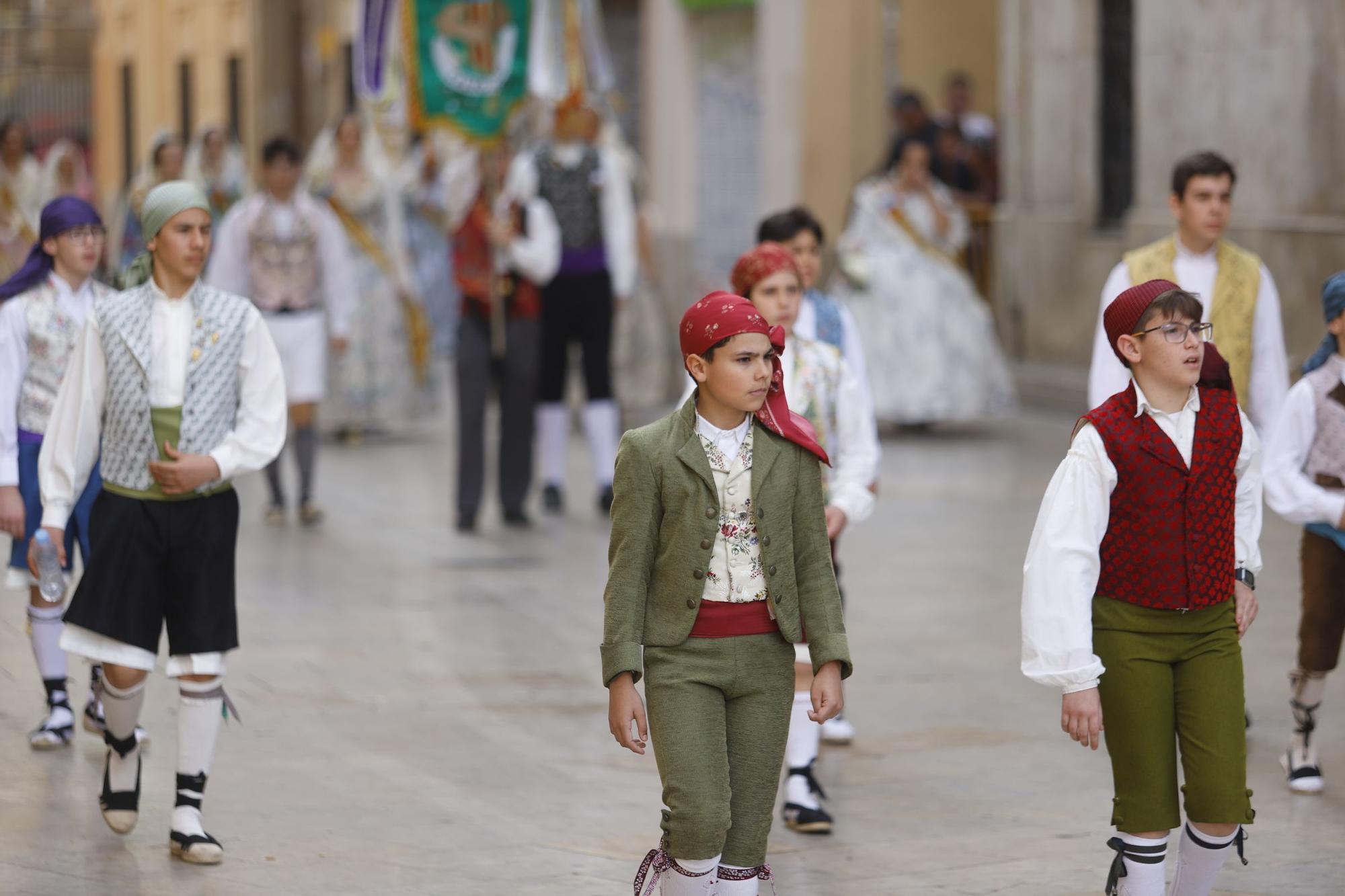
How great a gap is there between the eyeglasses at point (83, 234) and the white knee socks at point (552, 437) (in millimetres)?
5652

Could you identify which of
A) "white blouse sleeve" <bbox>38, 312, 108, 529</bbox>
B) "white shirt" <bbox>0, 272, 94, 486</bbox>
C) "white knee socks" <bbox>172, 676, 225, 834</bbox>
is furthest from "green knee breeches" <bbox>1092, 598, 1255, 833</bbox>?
"white shirt" <bbox>0, 272, 94, 486</bbox>

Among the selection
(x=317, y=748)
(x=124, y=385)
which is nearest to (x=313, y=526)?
(x=317, y=748)

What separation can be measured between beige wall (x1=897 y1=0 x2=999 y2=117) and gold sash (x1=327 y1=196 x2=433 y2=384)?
9.34 m

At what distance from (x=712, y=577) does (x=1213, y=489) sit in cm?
112

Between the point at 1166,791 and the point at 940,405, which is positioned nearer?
the point at 1166,791

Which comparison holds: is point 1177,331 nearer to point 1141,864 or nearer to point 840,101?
point 1141,864

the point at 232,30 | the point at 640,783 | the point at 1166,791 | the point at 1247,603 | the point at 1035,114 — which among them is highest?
the point at 232,30

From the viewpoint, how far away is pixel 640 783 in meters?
6.95

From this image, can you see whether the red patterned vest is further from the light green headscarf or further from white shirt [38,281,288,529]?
the light green headscarf

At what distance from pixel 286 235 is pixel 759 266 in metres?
6.13

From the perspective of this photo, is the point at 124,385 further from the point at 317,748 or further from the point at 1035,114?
the point at 1035,114

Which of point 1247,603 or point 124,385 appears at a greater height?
point 124,385

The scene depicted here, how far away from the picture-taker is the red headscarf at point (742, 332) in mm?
4805

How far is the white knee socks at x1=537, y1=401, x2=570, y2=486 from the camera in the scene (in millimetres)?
12711
